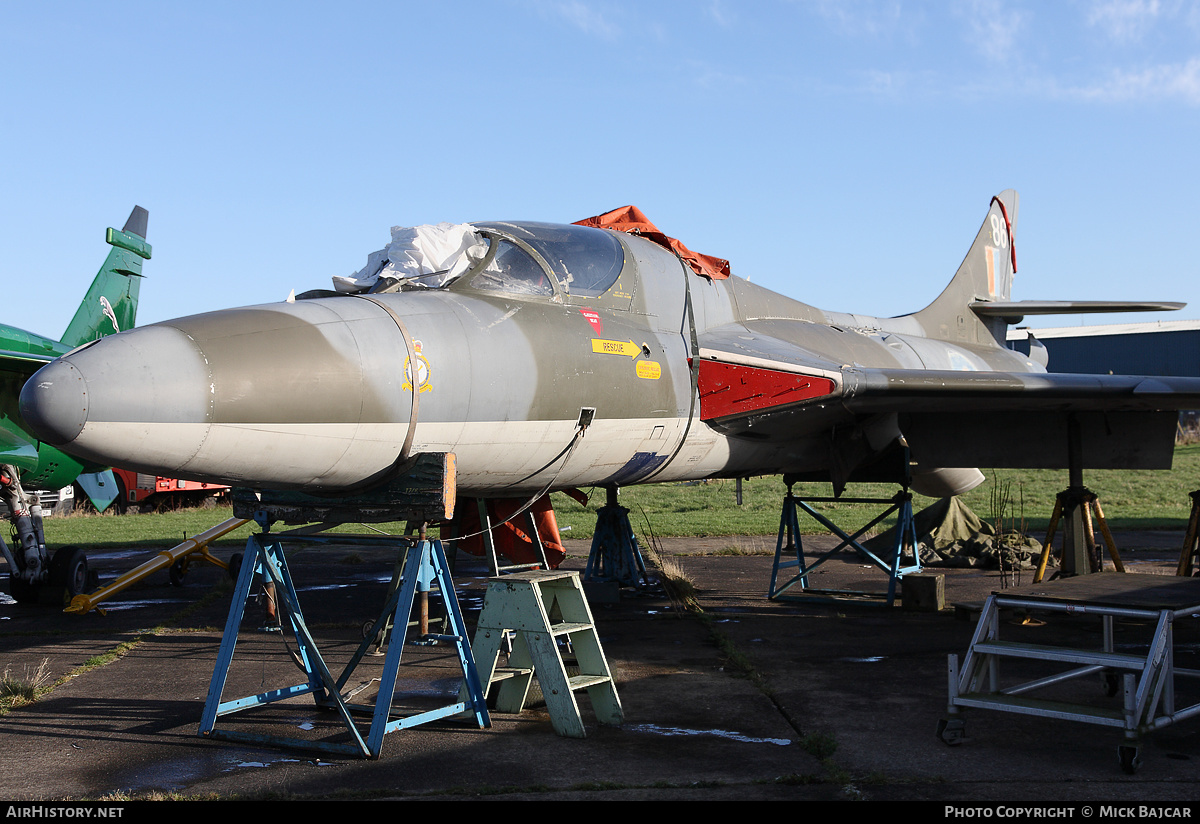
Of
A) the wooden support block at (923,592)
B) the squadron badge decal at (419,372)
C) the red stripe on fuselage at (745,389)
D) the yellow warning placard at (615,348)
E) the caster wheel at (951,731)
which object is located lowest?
the wooden support block at (923,592)

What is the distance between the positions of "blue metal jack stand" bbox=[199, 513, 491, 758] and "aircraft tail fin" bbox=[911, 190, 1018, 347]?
951cm

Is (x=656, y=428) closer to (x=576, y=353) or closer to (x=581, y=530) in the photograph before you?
(x=576, y=353)

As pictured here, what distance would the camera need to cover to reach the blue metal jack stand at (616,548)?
35.7ft

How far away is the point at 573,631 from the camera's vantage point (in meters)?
5.86

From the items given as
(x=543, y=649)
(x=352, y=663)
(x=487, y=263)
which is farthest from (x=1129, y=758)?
(x=487, y=263)

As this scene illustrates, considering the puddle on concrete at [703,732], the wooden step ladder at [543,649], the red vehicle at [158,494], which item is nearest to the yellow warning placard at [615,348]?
the wooden step ladder at [543,649]

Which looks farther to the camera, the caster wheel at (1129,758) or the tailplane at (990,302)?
the tailplane at (990,302)

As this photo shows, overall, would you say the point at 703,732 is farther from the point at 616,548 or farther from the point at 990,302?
the point at 990,302

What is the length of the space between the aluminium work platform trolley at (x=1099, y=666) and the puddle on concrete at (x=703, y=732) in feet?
2.93

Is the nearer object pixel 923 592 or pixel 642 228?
pixel 642 228

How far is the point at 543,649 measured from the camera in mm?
5617

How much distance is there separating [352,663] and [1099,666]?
167 inches

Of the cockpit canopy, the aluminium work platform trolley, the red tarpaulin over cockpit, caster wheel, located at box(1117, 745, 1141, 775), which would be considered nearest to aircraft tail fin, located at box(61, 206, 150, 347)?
the red tarpaulin over cockpit

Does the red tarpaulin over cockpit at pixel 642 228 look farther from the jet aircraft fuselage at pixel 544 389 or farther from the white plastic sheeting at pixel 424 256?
the white plastic sheeting at pixel 424 256
